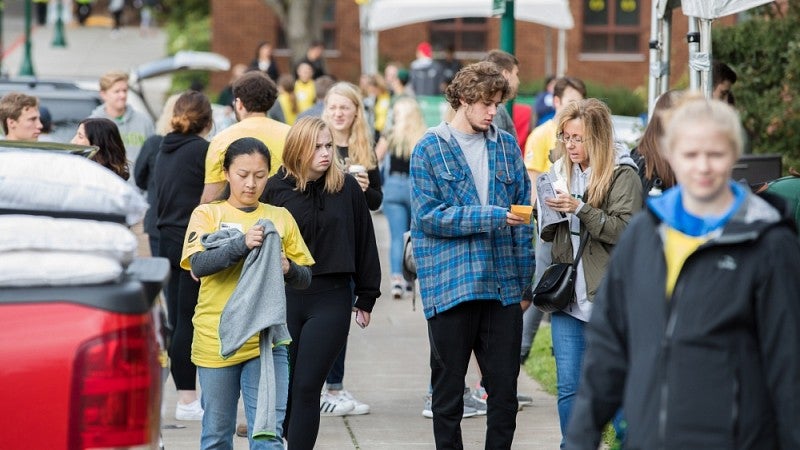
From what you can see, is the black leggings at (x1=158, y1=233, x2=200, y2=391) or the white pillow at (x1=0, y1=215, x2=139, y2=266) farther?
the black leggings at (x1=158, y1=233, x2=200, y2=391)

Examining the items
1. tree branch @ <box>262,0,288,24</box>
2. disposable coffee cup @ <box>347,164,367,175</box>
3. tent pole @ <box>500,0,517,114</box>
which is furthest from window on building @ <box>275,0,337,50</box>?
disposable coffee cup @ <box>347,164,367,175</box>

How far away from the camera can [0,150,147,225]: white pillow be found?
4.45 m

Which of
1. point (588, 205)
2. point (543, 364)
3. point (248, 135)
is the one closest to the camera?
point (588, 205)

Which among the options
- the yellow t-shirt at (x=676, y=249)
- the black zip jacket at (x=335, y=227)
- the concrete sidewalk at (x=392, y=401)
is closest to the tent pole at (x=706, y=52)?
the concrete sidewalk at (x=392, y=401)

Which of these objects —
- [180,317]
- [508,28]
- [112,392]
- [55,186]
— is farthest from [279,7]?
[112,392]

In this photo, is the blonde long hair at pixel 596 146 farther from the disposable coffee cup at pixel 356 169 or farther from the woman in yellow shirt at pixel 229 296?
the disposable coffee cup at pixel 356 169

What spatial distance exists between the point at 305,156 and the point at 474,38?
28559 mm

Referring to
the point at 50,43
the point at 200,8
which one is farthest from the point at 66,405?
the point at 50,43

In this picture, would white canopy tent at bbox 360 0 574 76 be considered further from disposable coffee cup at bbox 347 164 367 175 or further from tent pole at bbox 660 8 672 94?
disposable coffee cup at bbox 347 164 367 175

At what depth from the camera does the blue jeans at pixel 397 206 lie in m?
12.7

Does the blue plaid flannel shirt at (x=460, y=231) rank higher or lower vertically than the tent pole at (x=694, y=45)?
lower

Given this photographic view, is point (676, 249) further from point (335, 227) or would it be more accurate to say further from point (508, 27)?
point (508, 27)

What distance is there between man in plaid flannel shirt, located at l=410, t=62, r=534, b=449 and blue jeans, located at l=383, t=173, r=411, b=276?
19.1ft

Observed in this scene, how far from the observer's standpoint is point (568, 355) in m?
6.68
